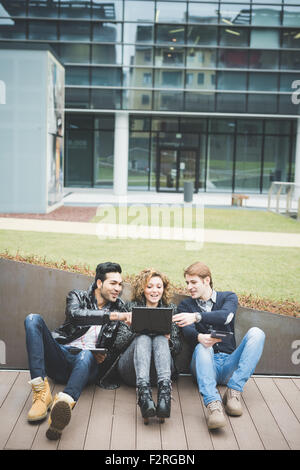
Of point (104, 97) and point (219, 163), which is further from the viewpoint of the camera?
point (219, 163)

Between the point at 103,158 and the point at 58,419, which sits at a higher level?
the point at 103,158

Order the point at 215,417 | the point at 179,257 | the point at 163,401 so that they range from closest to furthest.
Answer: the point at 215,417 → the point at 163,401 → the point at 179,257

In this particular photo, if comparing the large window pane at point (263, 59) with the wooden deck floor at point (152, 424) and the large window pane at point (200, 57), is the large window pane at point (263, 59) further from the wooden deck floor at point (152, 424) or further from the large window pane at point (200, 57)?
the wooden deck floor at point (152, 424)

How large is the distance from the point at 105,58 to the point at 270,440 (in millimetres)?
25184

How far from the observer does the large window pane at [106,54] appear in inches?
1072

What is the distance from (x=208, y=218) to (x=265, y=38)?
12.8 meters

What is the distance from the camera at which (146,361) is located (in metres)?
4.68

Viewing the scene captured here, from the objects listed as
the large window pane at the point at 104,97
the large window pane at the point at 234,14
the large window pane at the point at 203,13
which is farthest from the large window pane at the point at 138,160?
the large window pane at the point at 234,14

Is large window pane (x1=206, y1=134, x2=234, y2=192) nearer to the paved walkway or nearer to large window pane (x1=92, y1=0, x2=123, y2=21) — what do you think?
large window pane (x1=92, y1=0, x2=123, y2=21)

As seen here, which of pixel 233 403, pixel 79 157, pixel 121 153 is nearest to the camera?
pixel 233 403

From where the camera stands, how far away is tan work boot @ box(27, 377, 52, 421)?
4363 millimetres

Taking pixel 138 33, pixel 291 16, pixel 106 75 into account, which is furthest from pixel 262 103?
pixel 106 75

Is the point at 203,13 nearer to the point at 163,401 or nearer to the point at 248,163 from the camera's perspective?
the point at 248,163

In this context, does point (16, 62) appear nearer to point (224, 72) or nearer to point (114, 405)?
point (224, 72)
